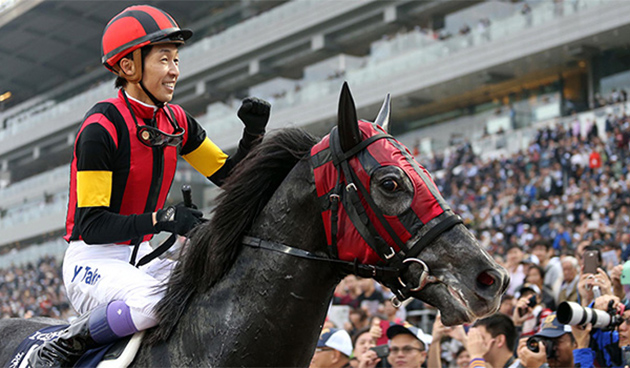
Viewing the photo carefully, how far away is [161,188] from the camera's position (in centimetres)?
268

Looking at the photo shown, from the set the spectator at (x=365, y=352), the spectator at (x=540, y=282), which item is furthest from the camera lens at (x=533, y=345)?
the spectator at (x=540, y=282)

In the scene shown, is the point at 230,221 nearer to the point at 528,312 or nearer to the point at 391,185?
→ the point at 391,185

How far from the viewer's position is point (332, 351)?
4.65m

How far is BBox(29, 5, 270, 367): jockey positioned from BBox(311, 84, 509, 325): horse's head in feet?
1.74

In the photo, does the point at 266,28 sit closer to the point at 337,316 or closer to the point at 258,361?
the point at 337,316

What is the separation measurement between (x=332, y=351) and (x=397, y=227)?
2.75 m

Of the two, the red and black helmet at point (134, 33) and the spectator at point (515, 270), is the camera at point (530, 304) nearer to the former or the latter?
the spectator at point (515, 270)

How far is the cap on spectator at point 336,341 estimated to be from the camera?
4648mm

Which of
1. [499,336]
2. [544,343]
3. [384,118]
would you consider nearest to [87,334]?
[384,118]

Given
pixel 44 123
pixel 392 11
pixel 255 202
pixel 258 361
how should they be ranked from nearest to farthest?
pixel 258 361 < pixel 255 202 < pixel 392 11 < pixel 44 123

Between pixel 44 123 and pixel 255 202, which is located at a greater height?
pixel 44 123

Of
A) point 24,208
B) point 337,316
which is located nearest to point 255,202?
point 337,316

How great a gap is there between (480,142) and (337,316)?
388 inches

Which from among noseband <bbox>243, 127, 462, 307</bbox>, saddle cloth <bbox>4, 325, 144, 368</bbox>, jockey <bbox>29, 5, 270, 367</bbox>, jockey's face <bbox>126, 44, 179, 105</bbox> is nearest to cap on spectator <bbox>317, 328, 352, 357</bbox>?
jockey <bbox>29, 5, 270, 367</bbox>
